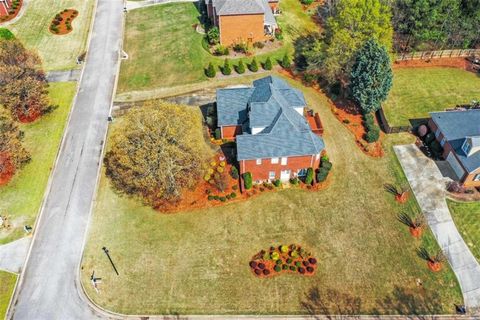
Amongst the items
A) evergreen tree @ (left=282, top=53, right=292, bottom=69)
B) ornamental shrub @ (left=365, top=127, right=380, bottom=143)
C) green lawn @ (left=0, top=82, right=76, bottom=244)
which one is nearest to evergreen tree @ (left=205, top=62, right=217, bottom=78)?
evergreen tree @ (left=282, top=53, right=292, bottom=69)

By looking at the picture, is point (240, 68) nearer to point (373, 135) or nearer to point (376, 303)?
point (373, 135)

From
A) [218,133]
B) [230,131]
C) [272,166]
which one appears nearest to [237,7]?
[230,131]

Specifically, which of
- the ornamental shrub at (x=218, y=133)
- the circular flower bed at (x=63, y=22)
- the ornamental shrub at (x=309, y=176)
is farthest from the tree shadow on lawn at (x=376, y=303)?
the circular flower bed at (x=63, y=22)

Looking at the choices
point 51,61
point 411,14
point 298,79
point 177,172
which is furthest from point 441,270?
point 51,61

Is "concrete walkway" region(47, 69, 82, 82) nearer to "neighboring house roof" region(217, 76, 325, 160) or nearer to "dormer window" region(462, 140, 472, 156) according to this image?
"neighboring house roof" region(217, 76, 325, 160)

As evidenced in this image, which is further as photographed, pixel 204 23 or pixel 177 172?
pixel 204 23

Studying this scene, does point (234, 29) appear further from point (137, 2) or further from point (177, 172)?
point (177, 172)
